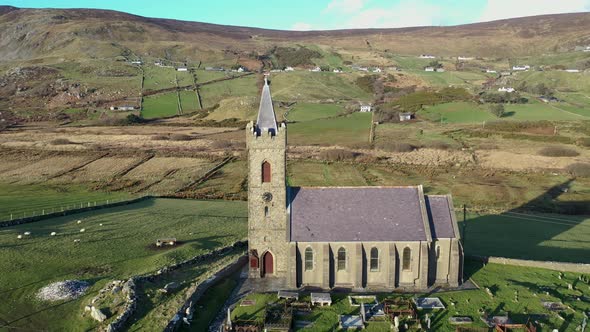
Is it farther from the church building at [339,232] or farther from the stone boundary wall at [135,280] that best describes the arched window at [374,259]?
the stone boundary wall at [135,280]

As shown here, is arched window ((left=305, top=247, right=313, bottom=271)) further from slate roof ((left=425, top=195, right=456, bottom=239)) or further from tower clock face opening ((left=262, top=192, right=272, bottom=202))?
slate roof ((left=425, top=195, right=456, bottom=239))

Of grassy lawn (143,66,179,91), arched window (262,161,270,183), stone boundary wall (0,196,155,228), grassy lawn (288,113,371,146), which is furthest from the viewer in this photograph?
grassy lawn (143,66,179,91)

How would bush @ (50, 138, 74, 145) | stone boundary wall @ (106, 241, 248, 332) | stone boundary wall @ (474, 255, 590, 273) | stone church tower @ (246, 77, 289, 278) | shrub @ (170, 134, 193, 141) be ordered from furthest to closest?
shrub @ (170, 134, 193, 141)
bush @ (50, 138, 74, 145)
stone boundary wall @ (474, 255, 590, 273)
stone church tower @ (246, 77, 289, 278)
stone boundary wall @ (106, 241, 248, 332)

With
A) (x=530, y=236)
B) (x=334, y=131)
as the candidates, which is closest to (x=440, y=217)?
(x=530, y=236)

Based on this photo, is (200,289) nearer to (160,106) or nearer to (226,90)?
(160,106)

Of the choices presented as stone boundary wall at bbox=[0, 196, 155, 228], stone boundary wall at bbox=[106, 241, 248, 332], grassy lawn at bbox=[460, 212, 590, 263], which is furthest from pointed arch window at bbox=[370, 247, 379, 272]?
stone boundary wall at bbox=[0, 196, 155, 228]
